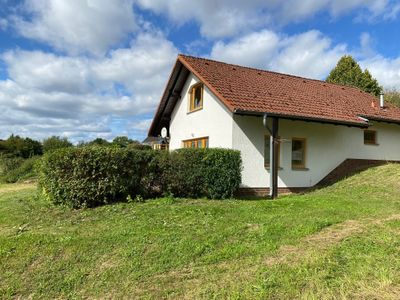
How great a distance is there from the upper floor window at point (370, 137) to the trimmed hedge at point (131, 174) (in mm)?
7931

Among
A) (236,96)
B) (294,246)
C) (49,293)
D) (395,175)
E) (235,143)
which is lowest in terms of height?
(49,293)

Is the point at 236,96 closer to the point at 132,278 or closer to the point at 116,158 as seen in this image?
the point at 116,158

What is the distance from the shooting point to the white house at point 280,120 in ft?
40.8

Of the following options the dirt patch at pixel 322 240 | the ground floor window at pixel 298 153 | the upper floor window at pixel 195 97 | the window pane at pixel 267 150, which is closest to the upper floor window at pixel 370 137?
the ground floor window at pixel 298 153

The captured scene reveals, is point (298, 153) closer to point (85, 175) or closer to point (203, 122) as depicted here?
point (203, 122)

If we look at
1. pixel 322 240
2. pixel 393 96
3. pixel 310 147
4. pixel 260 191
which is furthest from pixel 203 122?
pixel 393 96

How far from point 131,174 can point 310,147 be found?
7.48 metres

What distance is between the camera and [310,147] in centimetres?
1376

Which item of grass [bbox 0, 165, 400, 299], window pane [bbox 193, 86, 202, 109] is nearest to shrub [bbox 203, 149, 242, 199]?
grass [bbox 0, 165, 400, 299]

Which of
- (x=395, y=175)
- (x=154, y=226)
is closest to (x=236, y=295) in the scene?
(x=154, y=226)

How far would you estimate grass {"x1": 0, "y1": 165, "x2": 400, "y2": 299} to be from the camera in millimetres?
4297

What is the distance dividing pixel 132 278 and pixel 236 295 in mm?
1450

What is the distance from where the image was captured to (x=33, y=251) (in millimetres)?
5824

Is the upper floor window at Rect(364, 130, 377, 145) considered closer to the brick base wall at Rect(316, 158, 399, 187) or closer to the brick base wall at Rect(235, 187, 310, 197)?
the brick base wall at Rect(316, 158, 399, 187)
